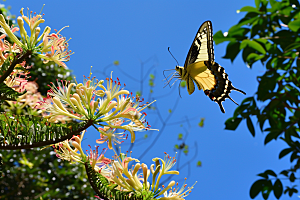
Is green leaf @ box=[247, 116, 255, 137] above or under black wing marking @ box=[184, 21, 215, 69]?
above

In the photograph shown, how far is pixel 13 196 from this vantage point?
105 inches

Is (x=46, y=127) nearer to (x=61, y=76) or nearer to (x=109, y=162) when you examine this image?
(x=109, y=162)

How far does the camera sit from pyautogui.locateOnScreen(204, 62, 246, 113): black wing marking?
150 centimetres

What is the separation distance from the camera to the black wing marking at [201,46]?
1591 mm

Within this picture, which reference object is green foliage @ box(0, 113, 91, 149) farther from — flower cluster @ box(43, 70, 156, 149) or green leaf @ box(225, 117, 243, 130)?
green leaf @ box(225, 117, 243, 130)

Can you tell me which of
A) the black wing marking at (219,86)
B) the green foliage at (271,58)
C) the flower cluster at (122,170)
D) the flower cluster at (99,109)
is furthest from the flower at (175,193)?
the green foliage at (271,58)

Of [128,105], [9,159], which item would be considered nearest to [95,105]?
[128,105]

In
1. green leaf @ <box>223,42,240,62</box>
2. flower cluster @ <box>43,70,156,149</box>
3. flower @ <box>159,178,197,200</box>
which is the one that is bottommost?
flower @ <box>159,178,197,200</box>

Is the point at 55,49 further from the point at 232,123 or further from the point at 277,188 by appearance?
the point at 277,188

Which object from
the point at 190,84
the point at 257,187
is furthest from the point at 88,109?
the point at 257,187

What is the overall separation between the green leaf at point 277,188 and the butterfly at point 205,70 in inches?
72.6

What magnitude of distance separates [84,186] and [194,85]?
1972mm

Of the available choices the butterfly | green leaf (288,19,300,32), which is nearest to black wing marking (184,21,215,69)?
the butterfly

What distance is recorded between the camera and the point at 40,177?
9.31 ft
